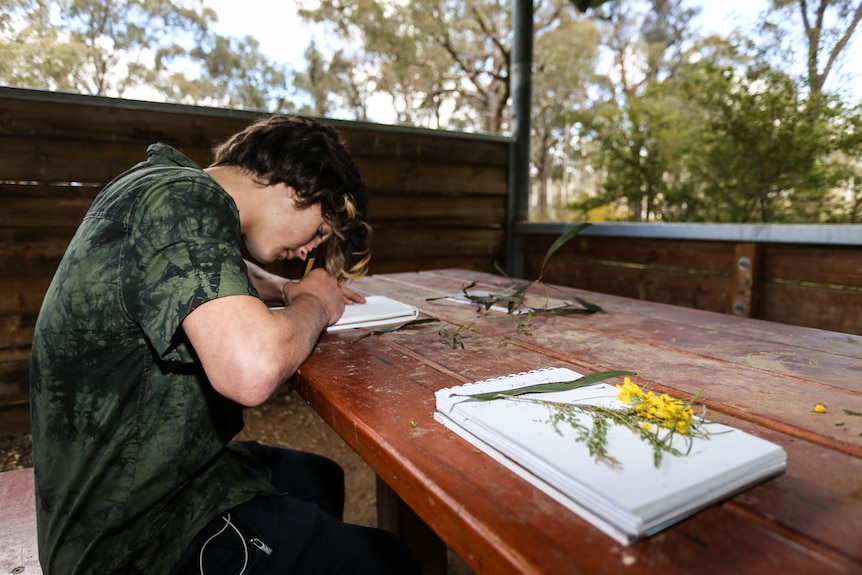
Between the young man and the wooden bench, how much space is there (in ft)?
0.23

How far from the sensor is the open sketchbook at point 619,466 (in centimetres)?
44

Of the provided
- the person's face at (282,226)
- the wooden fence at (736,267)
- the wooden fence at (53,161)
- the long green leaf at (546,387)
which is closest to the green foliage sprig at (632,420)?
the long green leaf at (546,387)

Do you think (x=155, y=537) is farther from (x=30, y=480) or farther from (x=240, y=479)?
(x=30, y=480)

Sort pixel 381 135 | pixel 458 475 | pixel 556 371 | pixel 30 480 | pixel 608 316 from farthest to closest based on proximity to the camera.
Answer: pixel 381 135
pixel 608 316
pixel 30 480
pixel 556 371
pixel 458 475

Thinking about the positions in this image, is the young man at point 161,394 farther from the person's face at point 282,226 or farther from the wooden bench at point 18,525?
the person's face at point 282,226

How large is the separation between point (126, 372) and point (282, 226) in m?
0.51

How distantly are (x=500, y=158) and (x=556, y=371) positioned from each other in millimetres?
3227

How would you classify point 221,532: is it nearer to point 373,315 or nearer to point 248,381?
point 248,381

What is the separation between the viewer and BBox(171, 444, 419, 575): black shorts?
0.89m

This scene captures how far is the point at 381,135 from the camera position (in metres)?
3.30

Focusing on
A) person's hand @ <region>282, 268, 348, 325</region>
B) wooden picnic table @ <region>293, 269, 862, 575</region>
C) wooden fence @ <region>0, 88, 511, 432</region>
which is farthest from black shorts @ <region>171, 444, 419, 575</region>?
wooden fence @ <region>0, 88, 511, 432</region>

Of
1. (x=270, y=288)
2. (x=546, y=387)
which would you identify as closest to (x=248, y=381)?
(x=546, y=387)

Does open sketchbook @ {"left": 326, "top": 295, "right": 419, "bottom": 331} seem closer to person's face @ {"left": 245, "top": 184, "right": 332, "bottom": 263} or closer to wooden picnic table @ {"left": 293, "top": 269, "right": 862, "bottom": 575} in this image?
wooden picnic table @ {"left": 293, "top": 269, "right": 862, "bottom": 575}

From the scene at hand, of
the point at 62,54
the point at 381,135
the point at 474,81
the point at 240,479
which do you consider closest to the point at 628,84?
the point at 474,81
